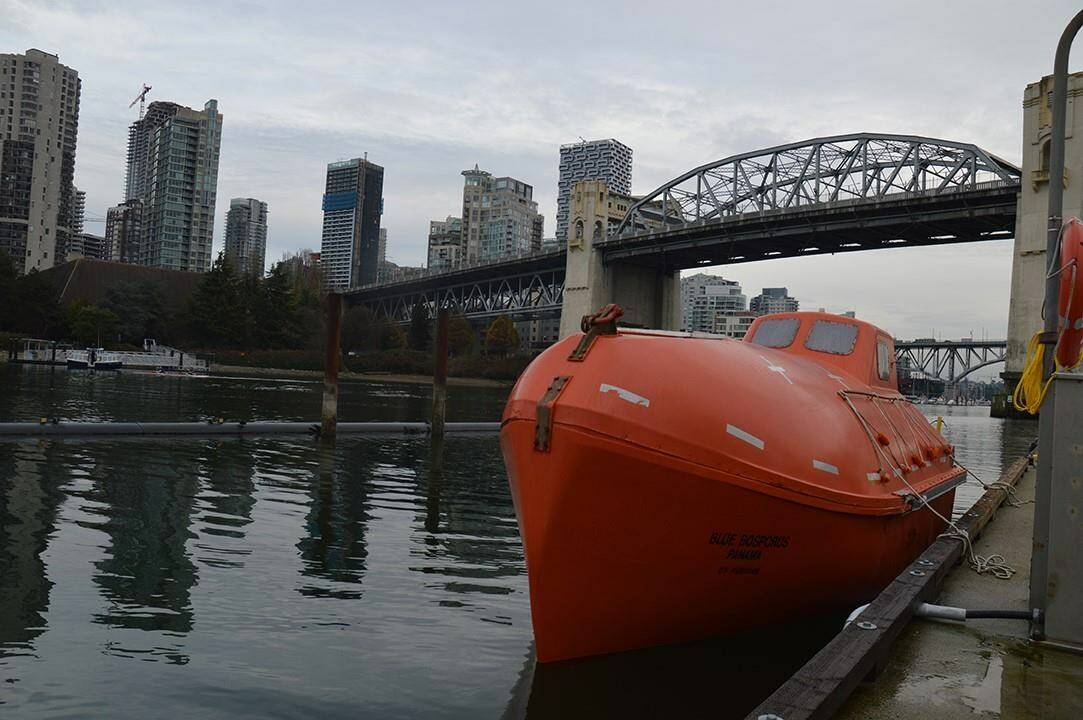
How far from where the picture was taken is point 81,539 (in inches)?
360

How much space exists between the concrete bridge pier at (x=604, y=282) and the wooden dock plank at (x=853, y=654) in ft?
252

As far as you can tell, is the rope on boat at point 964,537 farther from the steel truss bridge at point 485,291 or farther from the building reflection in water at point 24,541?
the steel truss bridge at point 485,291

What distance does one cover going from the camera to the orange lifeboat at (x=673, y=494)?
551 centimetres

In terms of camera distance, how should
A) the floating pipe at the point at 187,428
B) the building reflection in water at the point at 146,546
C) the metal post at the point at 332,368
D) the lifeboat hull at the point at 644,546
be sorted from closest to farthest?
1. the lifeboat hull at the point at 644,546
2. the building reflection in water at the point at 146,546
3. the floating pipe at the point at 187,428
4. the metal post at the point at 332,368

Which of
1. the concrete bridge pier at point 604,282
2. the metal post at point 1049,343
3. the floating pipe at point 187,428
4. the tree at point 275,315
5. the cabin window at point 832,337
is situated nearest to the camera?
the metal post at point 1049,343

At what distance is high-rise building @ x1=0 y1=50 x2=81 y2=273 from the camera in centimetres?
13700

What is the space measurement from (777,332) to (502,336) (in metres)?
99.5

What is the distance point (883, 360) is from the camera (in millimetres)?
9508

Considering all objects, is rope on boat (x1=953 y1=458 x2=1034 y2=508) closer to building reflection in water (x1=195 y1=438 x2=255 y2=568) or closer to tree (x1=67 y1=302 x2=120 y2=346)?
building reflection in water (x1=195 y1=438 x2=255 y2=568)

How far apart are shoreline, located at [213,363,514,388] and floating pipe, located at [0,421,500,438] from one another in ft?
179

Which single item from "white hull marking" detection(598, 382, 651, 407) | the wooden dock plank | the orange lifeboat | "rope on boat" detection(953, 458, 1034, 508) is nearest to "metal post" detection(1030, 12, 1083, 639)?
the wooden dock plank

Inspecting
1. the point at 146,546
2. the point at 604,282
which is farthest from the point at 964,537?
the point at 604,282

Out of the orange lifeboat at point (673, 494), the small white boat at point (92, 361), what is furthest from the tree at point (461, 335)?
the orange lifeboat at point (673, 494)

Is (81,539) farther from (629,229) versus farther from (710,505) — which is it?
(629,229)
